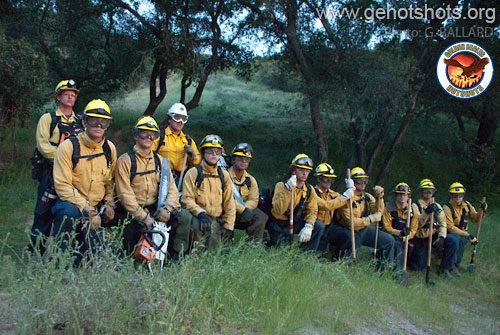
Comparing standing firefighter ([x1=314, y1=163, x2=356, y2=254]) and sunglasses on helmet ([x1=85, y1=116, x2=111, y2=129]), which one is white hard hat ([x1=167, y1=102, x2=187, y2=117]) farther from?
standing firefighter ([x1=314, y1=163, x2=356, y2=254])

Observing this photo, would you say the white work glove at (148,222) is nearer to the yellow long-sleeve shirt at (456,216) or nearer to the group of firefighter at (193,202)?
the group of firefighter at (193,202)

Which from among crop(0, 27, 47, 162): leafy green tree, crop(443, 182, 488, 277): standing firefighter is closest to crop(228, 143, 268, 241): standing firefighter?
crop(443, 182, 488, 277): standing firefighter

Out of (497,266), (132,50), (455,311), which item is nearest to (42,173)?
(455,311)

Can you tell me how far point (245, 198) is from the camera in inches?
299

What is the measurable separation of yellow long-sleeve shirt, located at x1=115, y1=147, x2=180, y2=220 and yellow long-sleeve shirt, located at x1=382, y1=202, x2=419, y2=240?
4.50 m

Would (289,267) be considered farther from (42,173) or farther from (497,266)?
(497,266)

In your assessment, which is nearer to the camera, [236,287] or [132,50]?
[236,287]

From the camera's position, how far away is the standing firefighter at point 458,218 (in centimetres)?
909

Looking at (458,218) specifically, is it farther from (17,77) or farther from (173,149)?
(17,77)

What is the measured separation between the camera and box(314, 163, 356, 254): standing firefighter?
7.86 metres

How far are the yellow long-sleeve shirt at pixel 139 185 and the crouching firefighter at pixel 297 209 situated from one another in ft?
7.01

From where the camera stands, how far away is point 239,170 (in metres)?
7.61

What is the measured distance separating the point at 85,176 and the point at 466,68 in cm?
1162

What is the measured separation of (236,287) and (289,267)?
1.42 meters
